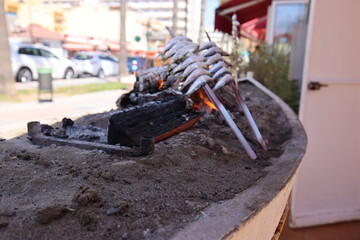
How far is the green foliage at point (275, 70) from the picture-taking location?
5.77 meters

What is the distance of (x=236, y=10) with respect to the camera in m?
8.48

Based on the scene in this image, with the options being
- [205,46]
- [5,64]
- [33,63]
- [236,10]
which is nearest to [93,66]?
[33,63]

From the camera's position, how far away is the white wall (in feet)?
12.3

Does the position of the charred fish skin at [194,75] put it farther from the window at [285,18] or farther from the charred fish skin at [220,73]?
the window at [285,18]

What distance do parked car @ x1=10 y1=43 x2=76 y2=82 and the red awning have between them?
25.6 feet

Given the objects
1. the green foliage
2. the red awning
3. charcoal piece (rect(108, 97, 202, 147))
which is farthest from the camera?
the red awning

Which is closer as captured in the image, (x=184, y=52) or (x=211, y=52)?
(x=184, y=52)

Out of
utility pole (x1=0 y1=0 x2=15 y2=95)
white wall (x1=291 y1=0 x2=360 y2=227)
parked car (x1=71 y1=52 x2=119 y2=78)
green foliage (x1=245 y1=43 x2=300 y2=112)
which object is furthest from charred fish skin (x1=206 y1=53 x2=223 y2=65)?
parked car (x1=71 y1=52 x2=119 y2=78)

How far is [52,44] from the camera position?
25.6 meters

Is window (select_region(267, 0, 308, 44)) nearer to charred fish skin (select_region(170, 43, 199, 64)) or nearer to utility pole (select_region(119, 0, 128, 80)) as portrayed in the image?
charred fish skin (select_region(170, 43, 199, 64))

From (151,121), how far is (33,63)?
13.6 m

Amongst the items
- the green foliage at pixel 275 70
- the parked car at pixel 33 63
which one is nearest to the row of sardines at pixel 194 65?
the green foliage at pixel 275 70

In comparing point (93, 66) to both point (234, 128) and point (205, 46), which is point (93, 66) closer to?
point (205, 46)

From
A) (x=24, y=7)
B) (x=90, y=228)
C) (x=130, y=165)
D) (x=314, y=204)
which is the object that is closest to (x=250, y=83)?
(x=314, y=204)
